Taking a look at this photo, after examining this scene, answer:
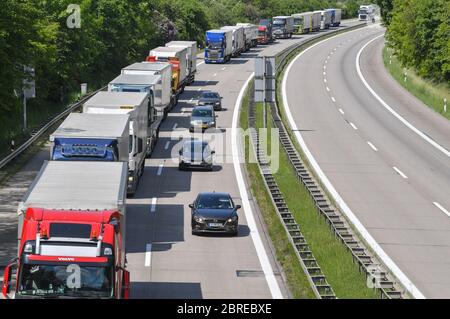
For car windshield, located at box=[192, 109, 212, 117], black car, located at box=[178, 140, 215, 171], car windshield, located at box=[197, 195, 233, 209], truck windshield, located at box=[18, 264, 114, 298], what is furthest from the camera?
car windshield, located at box=[192, 109, 212, 117]

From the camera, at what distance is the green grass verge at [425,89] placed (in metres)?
69.0

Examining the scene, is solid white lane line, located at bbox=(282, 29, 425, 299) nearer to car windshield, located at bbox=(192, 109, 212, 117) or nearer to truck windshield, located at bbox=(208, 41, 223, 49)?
car windshield, located at bbox=(192, 109, 212, 117)

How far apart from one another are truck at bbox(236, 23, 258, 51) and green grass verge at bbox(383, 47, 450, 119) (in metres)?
23.1

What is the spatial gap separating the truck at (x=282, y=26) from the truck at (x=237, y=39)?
71.1 ft

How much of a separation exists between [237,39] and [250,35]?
10894 millimetres

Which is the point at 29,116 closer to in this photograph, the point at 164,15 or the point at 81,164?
the point at 81,164

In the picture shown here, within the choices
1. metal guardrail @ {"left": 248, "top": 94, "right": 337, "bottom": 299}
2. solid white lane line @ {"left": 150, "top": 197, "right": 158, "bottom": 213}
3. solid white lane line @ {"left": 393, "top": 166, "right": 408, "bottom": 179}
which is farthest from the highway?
solid white lane line @ {"left": 150, "top": 197, "right": 158, "bottom": 213}

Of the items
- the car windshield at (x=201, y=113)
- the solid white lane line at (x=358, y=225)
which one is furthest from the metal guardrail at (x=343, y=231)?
the car windshield at (x=201, y=113)

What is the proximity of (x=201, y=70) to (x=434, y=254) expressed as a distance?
63.3m

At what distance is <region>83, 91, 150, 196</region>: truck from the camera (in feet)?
123

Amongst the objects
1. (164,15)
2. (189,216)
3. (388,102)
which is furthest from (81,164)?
(164,15)

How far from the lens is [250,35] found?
113 metres

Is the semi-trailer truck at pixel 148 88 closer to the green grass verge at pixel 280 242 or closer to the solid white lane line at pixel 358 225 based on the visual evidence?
the green grass verge at pixel 280 242
